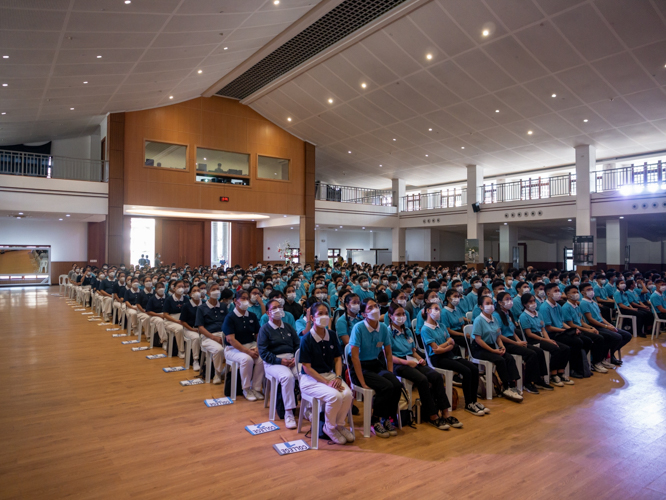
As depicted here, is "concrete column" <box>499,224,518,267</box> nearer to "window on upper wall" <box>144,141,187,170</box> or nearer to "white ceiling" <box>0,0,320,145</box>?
"white ceiling" <box>0,0,320,145</box>

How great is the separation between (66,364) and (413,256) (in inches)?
874

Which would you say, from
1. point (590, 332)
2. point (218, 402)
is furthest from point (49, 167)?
point (590, 332)

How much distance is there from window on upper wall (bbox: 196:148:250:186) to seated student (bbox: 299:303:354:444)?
53.4 ft

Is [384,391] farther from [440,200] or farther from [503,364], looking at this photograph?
[440,200]

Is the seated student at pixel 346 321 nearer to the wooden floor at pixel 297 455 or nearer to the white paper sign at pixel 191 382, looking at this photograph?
the wooden floor at pixel 297 455

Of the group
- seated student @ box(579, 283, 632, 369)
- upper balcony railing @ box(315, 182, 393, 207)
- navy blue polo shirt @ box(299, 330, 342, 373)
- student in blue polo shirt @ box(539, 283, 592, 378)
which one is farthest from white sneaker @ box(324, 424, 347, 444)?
upper balcony railing @ box(315, 182, 393, 207)

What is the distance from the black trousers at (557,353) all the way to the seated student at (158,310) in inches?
249

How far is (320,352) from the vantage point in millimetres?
4289

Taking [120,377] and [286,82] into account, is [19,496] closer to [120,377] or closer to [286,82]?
[120,377]

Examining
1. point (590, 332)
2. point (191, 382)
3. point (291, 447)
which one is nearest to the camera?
point (291, 447)

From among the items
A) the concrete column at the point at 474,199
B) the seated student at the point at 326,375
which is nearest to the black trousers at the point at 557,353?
the seated student at the point at 326,375

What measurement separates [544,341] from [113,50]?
10987 millimetres

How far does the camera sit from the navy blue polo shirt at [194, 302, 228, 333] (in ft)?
20.2

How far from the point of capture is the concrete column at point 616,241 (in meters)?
16.7
